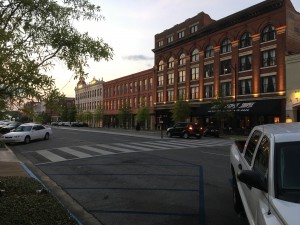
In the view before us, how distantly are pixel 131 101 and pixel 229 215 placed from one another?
66740 mm

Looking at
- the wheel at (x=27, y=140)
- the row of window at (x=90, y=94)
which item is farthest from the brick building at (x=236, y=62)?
the row of window at (x=90, y=94)

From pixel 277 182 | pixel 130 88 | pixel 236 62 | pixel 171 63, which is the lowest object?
pixel 277 182

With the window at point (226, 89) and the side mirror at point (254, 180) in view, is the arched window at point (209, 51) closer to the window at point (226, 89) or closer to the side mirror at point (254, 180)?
the window at point (226, 89)

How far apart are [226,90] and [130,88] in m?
31.4

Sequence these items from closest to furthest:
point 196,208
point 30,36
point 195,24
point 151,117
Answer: point 30,36
point 196,208
point 195,24
point 151,117

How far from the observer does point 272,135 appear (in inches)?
A: 169

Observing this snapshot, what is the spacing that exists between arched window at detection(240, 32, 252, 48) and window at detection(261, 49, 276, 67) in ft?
9.65

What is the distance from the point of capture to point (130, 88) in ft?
241

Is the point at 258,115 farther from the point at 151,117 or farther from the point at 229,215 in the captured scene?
the point at 229,215

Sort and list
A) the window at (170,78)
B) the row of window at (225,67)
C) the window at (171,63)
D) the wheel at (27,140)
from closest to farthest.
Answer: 1. the wheel at (27,140)
2. the row of window at (225,67)
3. the window at (170,78)
4. the window at (171,63)

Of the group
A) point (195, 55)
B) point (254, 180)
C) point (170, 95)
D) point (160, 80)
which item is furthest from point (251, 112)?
point (254, 180)

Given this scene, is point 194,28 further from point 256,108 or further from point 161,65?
point 256,108

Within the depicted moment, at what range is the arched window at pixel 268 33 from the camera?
130 feet

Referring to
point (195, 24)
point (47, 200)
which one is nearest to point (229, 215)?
point (47, 200)
